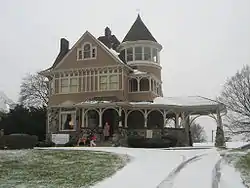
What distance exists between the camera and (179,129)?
3600 cm

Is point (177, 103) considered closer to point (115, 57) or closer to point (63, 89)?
point (115, 57)

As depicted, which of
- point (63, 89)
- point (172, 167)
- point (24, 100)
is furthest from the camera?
point (24, 100)

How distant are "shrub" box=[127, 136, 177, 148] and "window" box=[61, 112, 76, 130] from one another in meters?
6.35

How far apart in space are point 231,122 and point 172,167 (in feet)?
123

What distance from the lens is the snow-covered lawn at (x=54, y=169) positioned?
40.7 feet

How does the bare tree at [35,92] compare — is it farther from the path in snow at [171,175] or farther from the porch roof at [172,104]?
the path in snow at [171,175]

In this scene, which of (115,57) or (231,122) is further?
(231,122)

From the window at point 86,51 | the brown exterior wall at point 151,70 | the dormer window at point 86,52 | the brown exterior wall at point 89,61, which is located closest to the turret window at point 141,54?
the brown exterior wall at point 151,70

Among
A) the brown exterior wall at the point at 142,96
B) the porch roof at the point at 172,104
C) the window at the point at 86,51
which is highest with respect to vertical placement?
the window at the point at 86,51

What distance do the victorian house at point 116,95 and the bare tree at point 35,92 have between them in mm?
19393

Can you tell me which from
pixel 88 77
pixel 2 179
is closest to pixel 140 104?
pixel 88 77

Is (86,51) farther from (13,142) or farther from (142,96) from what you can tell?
(13,142)

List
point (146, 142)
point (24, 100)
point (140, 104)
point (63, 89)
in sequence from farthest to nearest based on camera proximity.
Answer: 1. point (24, 100)
2. point (63, 89)
3. point (140, 104)
4. point (146, 142)

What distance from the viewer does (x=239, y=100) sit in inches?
2000
